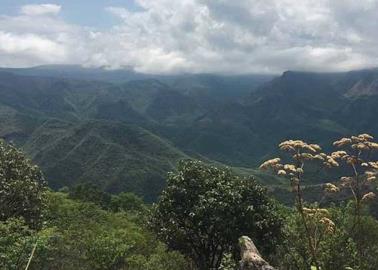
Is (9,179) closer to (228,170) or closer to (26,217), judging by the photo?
(26,217)

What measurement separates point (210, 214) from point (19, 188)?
19.9m

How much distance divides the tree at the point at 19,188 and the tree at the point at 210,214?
12891mm

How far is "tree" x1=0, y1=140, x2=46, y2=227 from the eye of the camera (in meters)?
56.4

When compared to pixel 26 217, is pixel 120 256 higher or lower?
lower

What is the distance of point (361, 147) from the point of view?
736 inches

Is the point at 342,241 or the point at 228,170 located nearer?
the point at 342,241

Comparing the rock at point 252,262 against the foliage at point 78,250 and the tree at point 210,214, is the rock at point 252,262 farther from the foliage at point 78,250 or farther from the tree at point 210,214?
the tree at point 210,214

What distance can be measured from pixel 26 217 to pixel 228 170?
22.6m

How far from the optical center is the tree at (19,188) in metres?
56.4

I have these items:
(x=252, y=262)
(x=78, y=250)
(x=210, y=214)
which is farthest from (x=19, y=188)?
(x=252, y=262)

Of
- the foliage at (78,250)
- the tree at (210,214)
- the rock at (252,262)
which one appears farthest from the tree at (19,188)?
the rock at (252,262)

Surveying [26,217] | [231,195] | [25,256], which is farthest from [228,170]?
[25,256]

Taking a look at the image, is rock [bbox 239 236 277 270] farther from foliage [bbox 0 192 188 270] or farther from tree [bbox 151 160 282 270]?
tree [bbox 151 160 282 270]

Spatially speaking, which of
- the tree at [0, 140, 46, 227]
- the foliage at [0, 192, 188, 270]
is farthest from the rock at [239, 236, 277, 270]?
the tree at [0, 140, 46, 227]
